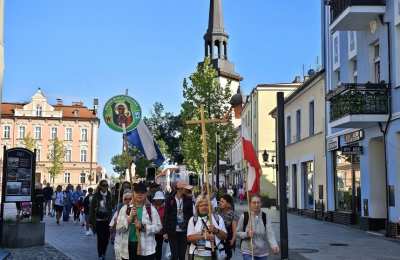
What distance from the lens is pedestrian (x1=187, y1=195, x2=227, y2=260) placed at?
7.16 m

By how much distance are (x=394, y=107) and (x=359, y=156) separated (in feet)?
12.0

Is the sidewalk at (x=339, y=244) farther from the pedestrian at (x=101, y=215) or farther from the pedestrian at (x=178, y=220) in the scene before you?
the pedestrian at (x=101, y=215)

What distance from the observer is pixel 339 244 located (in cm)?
1598

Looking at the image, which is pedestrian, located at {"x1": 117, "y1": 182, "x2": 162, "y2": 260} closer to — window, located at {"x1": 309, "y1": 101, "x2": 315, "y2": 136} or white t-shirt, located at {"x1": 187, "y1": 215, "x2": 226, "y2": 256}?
white t-shirt, located at {"x1": 187, "y1": 215, "x2": 226, "y2": 256}

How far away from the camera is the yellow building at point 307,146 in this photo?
26.4 metres

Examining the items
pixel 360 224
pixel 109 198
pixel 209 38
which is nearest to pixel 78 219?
pixel 360 224

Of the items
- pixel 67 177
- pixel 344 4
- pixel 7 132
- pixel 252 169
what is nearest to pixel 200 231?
pixel 252 169

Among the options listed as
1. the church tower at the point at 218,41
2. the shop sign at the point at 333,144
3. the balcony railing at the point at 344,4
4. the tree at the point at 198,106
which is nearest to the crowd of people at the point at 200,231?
the balcony railing at the point at 344,4

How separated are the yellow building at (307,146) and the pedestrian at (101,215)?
49.5 ft

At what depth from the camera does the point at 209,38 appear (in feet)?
255

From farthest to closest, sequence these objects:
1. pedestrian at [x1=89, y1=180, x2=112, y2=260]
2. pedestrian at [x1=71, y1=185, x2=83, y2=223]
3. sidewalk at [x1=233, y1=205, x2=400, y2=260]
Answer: pedestrian at [x1=71, y1=185, x2=83, y2=223] < sidewalk at [x1=233, y1=205, x2=400, y2=260] < pedestrian at [x1=89, y1=180, x2=112, y2=260]

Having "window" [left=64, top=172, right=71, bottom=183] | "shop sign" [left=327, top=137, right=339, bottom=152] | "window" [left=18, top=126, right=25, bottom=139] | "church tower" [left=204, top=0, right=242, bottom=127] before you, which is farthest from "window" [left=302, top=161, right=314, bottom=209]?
"window" [left=18, top=126, right=25, bottom=139]

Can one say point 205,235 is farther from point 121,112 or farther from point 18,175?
point 18,175

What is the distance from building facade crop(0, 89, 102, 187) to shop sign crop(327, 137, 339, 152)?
3297 inches
